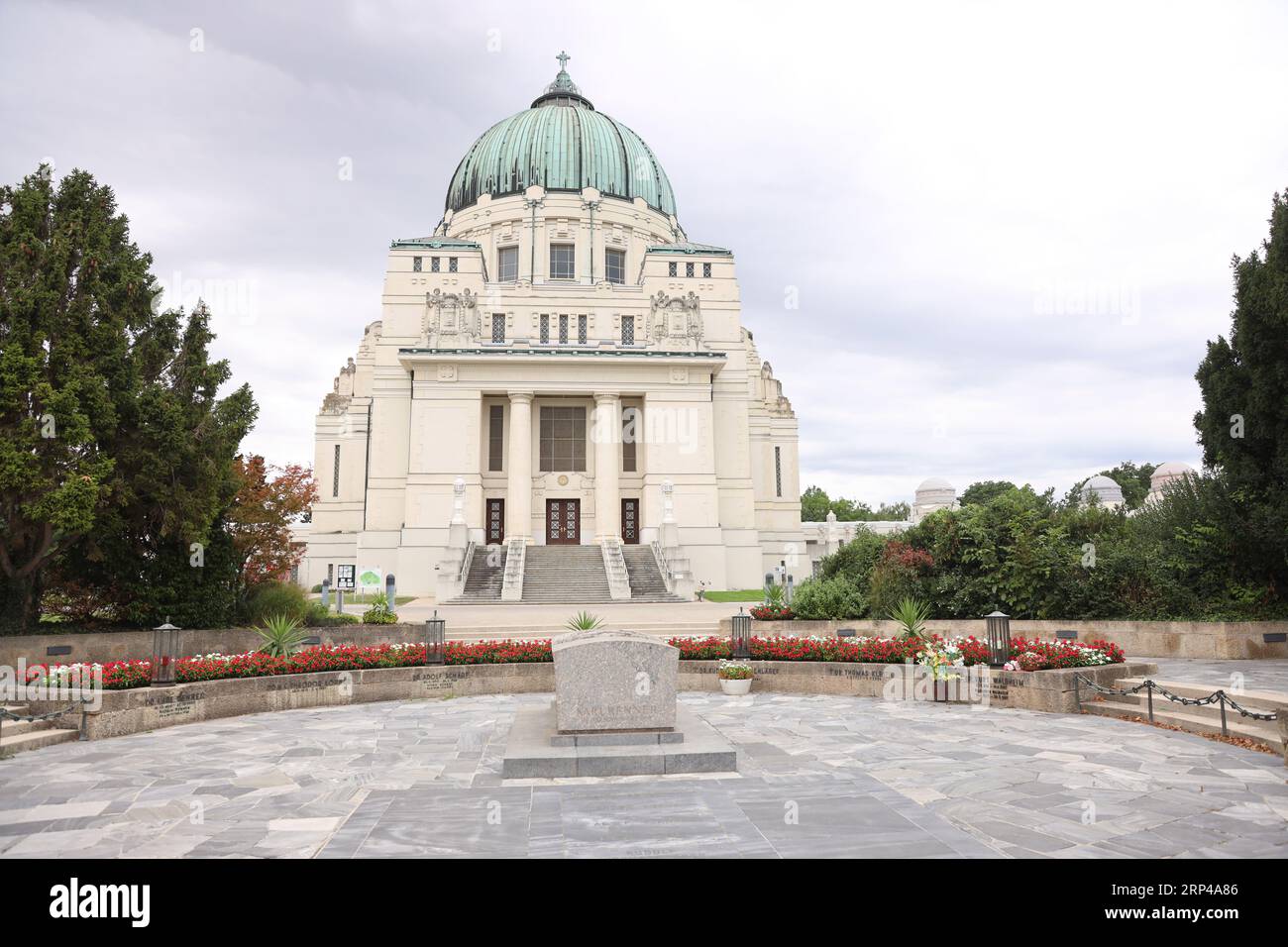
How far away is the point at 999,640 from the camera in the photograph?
1377cm

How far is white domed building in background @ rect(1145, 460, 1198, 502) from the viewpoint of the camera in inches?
880

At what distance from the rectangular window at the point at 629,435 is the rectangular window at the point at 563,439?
2271mm

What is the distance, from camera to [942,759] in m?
9.03

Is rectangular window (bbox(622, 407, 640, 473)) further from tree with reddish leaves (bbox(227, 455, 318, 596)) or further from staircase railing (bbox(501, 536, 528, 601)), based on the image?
tree with reddish leaves (bbox(227, 455, 318, 596))

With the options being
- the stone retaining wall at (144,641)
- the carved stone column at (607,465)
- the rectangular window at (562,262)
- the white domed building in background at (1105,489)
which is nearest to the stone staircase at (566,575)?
the carved stone column at (607,465)

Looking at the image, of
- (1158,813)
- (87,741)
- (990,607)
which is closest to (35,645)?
(87,741)

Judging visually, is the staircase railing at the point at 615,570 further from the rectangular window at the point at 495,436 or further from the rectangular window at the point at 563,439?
the rectangular window at the point at 495,436

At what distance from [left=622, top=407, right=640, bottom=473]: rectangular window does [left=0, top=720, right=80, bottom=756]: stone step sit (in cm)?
3332

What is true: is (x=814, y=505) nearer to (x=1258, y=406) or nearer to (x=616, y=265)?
(x=616, y=265)

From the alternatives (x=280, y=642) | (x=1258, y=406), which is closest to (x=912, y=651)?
(x=1258, y=406)

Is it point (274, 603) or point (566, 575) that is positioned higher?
point (566, 575)

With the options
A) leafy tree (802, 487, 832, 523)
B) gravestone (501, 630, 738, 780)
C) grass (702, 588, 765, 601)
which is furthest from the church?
leafy tree (802, 487, 832, 523)

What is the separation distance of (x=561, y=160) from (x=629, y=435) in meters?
22.3
